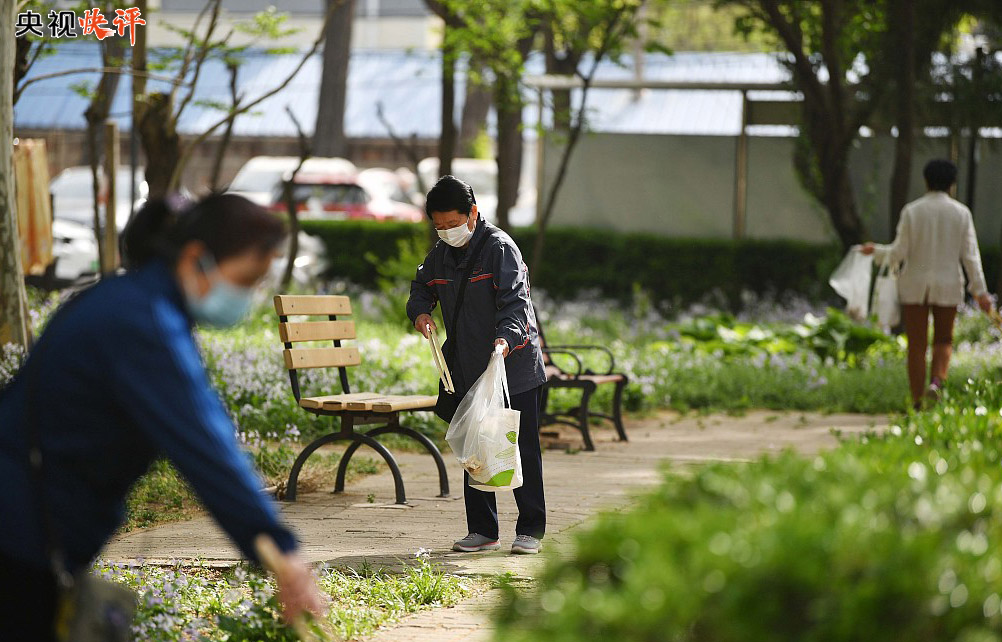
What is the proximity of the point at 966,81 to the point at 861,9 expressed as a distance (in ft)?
5.21

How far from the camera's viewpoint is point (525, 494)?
602 cm

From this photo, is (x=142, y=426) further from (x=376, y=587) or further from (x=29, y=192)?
(x=29, y=192)

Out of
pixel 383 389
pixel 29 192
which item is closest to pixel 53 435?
pixel 383 389

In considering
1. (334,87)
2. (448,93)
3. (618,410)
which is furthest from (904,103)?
(334,87)

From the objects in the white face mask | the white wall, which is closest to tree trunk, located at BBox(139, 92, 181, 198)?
the white face mask

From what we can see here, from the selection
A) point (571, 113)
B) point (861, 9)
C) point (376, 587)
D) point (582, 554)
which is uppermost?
point (861, 9)

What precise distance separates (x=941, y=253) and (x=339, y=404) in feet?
14.7

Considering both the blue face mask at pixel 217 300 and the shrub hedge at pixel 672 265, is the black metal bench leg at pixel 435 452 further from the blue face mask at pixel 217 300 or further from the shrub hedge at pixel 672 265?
the shrub hedge at pixel 672 265

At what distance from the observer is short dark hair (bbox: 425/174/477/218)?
5.82 metres

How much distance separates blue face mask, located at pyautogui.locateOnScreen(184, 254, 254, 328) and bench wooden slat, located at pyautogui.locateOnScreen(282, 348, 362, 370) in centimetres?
419

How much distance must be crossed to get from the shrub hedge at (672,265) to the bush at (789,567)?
13188 millimetres

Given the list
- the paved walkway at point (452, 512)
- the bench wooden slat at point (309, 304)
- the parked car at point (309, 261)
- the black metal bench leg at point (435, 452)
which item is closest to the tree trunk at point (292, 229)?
the parked car at point (309, 261)

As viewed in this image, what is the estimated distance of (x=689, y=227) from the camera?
18.0 meters

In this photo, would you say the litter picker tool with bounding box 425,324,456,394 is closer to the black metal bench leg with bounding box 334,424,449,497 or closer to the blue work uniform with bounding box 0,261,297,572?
the black metal bench leg with bounding box 334,424,449,497
